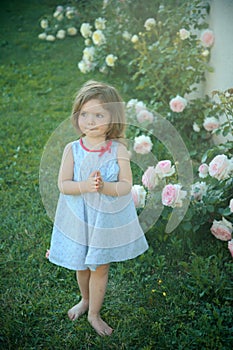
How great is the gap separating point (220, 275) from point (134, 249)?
616 mm

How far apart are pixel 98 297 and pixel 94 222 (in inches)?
15.4

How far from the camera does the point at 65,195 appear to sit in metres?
2.23

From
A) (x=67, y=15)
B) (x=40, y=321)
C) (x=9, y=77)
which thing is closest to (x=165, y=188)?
(x=40, y=321)

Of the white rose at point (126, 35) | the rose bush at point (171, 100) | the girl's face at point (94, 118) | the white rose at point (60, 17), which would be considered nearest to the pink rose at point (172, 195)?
the rose bush at point (171, 100)

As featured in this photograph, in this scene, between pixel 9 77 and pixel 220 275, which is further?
pixel 9 77

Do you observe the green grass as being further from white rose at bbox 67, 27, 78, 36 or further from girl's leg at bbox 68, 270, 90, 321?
white rose at bbox 67, 27, 78, 36

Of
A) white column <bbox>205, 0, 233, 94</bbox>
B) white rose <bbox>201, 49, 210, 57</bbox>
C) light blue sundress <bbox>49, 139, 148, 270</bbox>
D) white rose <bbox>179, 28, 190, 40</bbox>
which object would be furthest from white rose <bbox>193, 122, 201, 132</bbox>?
light blue sundress <bbox>49, 139, 148, 270</bbox>

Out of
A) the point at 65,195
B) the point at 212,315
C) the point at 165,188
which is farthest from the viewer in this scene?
the point at 165,188

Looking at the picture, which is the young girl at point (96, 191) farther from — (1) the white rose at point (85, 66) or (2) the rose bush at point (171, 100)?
(1) the white rose at point (85, 66)

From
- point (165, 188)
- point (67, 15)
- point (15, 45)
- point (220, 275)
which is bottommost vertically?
point (15, 45)

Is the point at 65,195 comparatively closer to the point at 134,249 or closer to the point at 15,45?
the point at 134,249

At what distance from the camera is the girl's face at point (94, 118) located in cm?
212

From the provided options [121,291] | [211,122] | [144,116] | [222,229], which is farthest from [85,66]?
[121,291]

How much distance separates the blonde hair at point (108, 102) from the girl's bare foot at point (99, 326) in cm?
83
